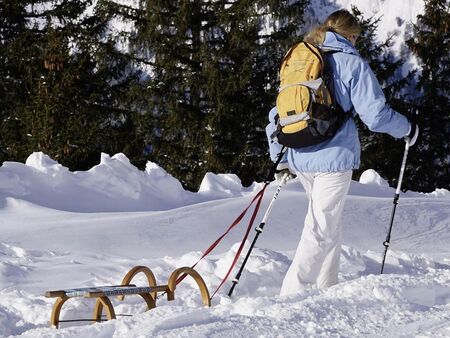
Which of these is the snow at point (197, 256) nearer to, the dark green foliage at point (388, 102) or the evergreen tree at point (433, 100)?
the dark green foliage at point (388, 102)

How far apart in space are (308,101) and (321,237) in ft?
3.11

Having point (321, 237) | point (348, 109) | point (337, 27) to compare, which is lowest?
point (321, 237)

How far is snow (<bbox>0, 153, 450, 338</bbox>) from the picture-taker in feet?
12.6

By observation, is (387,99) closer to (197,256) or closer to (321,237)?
(197,256)

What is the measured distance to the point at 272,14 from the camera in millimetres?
22000

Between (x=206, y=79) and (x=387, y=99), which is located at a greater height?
(x=206, y=79)

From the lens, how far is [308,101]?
5070mm

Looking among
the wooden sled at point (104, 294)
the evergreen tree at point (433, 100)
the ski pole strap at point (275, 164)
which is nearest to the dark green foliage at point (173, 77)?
the evergreen tree at point (433, 100)

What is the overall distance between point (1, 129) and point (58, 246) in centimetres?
1440

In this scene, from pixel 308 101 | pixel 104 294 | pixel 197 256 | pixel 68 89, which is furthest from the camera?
pixel 68 89

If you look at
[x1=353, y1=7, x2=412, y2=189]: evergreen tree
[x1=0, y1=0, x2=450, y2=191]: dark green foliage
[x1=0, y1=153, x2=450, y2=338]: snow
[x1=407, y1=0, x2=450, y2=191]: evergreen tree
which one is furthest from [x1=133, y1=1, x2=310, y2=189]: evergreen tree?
[x1=0, y1=153, x2=450, y2=338]: snow

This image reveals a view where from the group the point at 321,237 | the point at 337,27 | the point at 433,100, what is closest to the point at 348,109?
the point at 337,27

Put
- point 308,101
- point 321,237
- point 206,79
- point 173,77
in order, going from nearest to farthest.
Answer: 1. point 308,101
2. point 321,237
3. point 206,79
4. point 173,77

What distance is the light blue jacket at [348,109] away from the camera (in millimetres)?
5043
